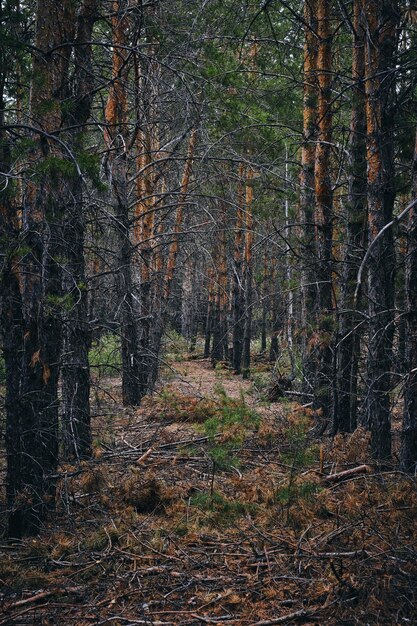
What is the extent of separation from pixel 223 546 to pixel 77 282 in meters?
3.38

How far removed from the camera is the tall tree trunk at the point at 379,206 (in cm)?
707

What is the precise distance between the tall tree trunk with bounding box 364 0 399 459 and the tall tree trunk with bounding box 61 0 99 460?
10.6 ft

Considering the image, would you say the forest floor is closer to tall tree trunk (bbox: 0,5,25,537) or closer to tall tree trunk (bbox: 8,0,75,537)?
tall tree trunk (bbox: 8,0,75,537)

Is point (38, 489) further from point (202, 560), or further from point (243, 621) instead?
point (243, 621)

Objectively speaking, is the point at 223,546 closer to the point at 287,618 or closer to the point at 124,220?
the point at 287,618

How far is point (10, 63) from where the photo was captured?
5.07 metres

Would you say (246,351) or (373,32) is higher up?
(373,32)

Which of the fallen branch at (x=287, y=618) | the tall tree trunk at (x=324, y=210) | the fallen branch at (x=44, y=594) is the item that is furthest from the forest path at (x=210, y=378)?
the fallen branch at (x=287, y=618)


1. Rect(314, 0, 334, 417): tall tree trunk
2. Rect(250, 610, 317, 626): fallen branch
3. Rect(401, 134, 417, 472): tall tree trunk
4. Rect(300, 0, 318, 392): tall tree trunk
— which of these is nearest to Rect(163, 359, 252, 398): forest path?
Rect(300, 0, 318, 392): tall tree trunk

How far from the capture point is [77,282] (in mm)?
6953

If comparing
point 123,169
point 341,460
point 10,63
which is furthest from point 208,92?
point 341,460

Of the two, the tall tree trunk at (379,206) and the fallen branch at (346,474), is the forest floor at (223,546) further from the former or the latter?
the tall tree trunk at (379,206)

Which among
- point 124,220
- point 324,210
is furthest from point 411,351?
point 124,220

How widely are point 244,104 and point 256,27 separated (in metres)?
1.35
